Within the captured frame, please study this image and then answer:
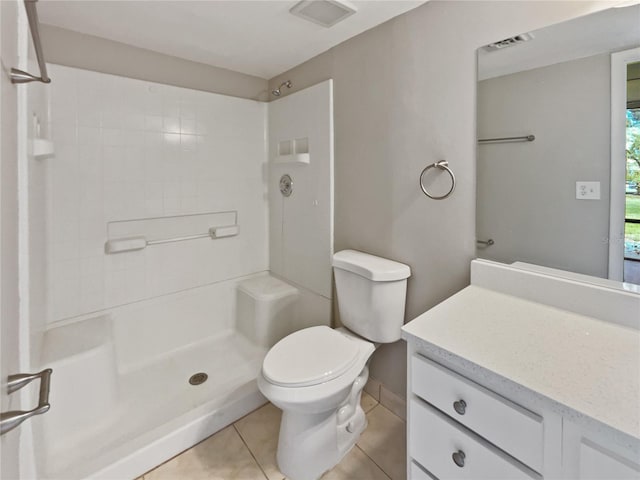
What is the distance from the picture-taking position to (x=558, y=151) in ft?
3.54

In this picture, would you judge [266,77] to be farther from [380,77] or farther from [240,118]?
[380,77]

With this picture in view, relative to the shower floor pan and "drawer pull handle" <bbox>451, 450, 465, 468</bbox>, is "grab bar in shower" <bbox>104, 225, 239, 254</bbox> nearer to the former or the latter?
the shower floor pan

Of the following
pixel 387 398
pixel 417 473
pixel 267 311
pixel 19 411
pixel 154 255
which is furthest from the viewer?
pixel 267 311

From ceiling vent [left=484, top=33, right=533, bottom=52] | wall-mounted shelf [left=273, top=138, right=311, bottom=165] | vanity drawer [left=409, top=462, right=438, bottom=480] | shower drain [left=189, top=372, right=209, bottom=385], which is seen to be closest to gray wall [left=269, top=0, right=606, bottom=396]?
ceiling vent [left=484, top=33, right=533, bottom=52]

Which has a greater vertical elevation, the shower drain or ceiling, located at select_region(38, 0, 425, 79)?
ceiling, located at select_region(38, 0, 425, 79)

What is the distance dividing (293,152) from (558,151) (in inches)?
60.7

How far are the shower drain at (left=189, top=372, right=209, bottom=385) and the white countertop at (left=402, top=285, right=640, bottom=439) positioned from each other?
1472 mm

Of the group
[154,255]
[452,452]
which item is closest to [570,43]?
[452,452]

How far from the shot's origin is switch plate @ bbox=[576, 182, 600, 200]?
102cm

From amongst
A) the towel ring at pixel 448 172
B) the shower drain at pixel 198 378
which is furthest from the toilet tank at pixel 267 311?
the towel ring at pixel 448 172

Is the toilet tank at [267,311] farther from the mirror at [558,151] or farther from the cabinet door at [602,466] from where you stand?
the cabinet door at [602,466]

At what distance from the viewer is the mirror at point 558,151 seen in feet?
3.19

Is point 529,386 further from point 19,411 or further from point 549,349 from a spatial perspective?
Result: point 19,411

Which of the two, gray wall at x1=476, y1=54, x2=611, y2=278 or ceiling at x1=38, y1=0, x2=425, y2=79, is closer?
gray wall at x1=476, y1=54, x2=611, y2=278
